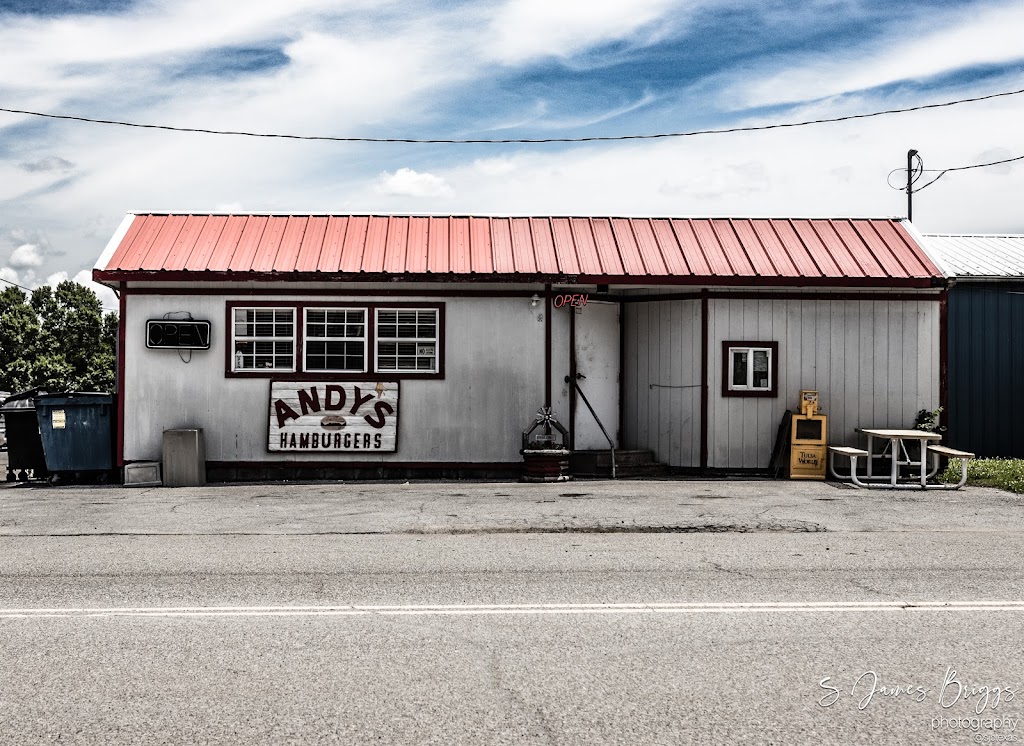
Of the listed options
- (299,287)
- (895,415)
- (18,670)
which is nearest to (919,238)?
(895,415)

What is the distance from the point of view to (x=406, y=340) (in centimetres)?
1569

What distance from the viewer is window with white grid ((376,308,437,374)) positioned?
15.7 meters

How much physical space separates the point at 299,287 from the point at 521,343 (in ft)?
11.7

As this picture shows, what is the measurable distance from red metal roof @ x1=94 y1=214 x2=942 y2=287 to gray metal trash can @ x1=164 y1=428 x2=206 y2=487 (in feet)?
8.05

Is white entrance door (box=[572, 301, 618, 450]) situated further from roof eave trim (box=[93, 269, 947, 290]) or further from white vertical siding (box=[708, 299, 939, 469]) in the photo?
white vertical siding (box=[708, 299, 939, 469])

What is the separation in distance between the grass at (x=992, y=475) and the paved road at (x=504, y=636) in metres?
4.71

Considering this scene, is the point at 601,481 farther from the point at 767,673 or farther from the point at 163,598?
the point at 767,673

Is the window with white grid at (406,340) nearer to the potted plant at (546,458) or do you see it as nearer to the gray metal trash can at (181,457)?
the potted plant at (546,458)

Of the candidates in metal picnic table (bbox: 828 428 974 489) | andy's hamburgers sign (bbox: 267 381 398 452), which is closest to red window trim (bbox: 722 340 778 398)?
metal picnic table (bbox: 828 428 974 489)

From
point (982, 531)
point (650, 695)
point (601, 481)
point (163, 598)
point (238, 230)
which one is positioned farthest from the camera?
point (238, 230)

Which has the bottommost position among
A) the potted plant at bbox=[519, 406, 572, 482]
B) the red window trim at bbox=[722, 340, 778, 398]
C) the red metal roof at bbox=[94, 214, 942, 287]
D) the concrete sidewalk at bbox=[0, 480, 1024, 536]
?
the concrete sidewalk at bbox=[0, 480, 1024, 536]

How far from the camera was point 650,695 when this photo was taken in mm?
4797

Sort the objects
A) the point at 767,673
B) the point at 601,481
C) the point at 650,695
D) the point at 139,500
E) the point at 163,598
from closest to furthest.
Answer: the point at 650,695 < the point at 767,673 < the point at 163,598 < the point at 139,500 < the point at 601,481

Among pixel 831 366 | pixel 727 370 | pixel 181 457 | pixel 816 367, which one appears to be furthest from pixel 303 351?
pixel 831 366
